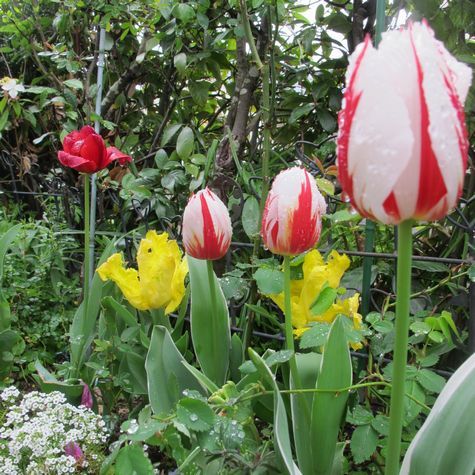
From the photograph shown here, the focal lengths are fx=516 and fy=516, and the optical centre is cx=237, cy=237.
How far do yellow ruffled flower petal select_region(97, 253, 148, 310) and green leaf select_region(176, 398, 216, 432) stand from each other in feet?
1.59

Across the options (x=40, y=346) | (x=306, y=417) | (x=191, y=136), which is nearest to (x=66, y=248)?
(x=40, y=346)

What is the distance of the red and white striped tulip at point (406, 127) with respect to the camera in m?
0.39

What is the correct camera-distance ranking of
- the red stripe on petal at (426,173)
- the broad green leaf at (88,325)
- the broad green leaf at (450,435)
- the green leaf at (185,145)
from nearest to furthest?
the red stripe on petal at (426,173), the broad green leaf at (450,435), the broad green leaf at (88,325), the green leaf at (185,145)

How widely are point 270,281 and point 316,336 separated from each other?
155 millimetres

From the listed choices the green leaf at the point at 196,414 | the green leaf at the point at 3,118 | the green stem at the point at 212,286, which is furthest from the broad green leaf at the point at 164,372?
the green leaf at the point at 3,118

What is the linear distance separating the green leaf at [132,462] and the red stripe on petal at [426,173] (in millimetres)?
498

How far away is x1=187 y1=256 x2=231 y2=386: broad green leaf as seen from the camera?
1.10 meters

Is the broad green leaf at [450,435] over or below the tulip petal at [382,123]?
below

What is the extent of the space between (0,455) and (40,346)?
88cm

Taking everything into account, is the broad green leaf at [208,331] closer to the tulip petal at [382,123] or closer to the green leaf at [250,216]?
the green leaf at [250,216]

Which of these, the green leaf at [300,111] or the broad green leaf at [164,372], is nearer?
the broad green leaf at [164,372]

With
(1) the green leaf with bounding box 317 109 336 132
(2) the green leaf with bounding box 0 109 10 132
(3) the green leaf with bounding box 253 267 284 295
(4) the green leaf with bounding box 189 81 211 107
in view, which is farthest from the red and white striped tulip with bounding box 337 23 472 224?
(2) the green leaf with bounding box 0 109 10 132

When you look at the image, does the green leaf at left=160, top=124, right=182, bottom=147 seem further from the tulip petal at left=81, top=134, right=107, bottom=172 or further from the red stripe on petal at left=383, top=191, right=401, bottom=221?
the red stripe on petal at left=383, top=191, right=401, bottom=221

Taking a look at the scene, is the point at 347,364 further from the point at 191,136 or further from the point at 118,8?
the point at 118,8
